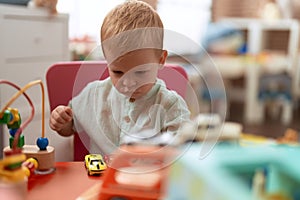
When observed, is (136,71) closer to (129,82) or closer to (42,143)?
(129,82)

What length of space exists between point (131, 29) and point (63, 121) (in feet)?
0.34

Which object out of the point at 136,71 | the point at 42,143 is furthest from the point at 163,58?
the point at 42,143

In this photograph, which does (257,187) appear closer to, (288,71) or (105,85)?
(105,85)

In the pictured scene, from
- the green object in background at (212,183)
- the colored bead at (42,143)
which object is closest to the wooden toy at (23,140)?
the colored bead at (42,143)

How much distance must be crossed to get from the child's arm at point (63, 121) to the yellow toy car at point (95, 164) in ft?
0.09

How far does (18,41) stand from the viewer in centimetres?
65

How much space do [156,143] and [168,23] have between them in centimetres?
9

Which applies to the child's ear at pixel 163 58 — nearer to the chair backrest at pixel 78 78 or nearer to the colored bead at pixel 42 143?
the chair backrest at pixel 78 78

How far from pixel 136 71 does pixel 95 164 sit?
0.30 feet

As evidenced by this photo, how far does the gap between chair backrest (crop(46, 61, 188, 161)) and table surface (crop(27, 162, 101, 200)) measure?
0.01m

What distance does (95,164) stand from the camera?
1.07ft

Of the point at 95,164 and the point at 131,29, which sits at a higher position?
the point at 131,29

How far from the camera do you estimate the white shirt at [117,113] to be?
0.96 feet

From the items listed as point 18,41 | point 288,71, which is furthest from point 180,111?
point 288,71
